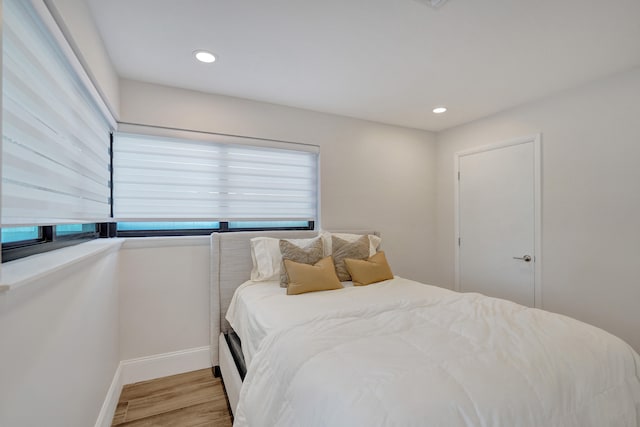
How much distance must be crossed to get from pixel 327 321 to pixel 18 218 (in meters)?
1.26

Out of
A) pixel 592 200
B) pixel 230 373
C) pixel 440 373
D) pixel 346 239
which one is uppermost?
pixel 592 200

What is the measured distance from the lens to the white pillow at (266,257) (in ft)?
7.89

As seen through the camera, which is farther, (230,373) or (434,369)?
(230,373)

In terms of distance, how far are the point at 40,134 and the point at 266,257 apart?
5.38ft

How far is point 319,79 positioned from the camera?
7.56 feet

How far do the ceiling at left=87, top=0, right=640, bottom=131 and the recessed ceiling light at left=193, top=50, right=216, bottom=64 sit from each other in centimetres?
6

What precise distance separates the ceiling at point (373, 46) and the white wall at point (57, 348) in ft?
4.64

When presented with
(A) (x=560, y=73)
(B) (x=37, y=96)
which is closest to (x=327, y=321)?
(B) (x=37, y=96)

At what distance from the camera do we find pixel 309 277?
2.16 metres

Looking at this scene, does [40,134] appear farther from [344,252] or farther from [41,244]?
[344,252]

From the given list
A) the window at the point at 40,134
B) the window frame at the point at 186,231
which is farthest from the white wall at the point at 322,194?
the window at the point at 40,134

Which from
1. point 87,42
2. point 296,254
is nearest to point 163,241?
point 296,254

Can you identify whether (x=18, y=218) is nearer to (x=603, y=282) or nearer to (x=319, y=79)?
(x=319, y=79)

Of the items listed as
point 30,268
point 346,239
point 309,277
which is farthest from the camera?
point 346,239
